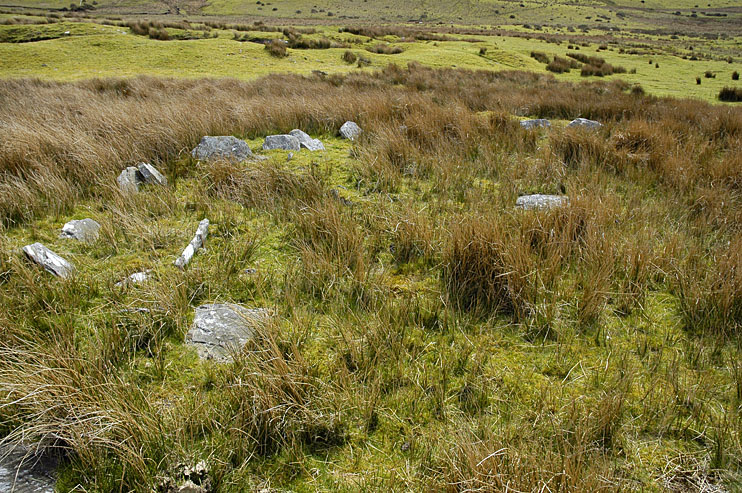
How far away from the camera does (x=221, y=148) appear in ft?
19.8

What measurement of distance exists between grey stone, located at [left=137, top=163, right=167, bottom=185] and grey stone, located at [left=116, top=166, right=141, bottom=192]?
0.23 ft

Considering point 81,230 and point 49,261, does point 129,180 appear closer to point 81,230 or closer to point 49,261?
point 81,230

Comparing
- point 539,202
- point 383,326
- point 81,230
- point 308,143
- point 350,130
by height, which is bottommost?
point 383,326

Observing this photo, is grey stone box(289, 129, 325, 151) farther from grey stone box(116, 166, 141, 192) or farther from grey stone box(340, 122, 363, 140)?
grey stone box(116, 166, 141, 192)

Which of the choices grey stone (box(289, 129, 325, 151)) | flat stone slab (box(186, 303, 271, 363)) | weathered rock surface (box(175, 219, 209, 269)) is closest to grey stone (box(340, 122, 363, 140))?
grey stone (box(289, 129, 325, 151))

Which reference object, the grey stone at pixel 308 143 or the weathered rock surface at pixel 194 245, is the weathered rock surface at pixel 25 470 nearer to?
the weathered rock surface at pixel 194 245

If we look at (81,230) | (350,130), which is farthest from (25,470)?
(350,130)

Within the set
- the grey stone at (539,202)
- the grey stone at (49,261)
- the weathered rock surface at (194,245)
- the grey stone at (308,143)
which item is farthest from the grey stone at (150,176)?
the grey stone at (539,202)

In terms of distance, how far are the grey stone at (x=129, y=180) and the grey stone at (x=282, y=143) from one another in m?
2.13

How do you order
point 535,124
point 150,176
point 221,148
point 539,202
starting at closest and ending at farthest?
point 539,202, point 150,176, point 221,148, point 535,124

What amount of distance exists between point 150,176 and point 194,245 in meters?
2.03

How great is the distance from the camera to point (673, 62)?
23.8 metres

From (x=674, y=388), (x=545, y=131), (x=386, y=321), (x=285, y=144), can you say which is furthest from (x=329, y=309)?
(x=545, y=131)

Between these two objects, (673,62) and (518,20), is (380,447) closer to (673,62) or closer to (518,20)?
(673,62)
